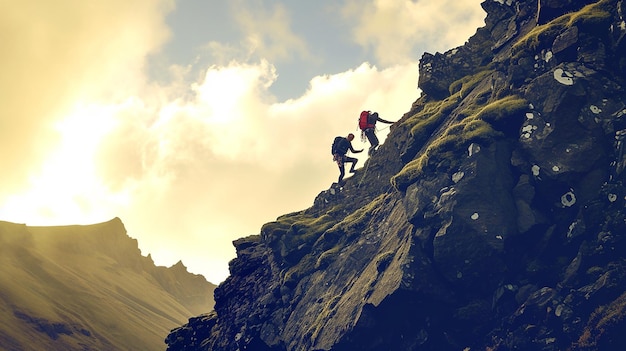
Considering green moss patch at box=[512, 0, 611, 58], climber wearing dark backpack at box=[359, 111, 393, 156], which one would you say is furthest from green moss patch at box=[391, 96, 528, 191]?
climber wearing dark backpack at box=[359, 111, 393, 156]

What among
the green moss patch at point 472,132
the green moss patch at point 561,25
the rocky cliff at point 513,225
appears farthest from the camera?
the green moss patch at point 472,132

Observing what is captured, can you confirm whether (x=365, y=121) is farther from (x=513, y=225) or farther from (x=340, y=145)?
(x=513, y=225)

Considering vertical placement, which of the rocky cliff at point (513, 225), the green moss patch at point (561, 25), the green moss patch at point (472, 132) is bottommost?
the rocky cliff at point (513, 225)

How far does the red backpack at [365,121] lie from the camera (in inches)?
2640

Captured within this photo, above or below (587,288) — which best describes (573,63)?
above

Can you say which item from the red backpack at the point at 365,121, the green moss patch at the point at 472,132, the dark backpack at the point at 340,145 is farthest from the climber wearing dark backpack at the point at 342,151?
the green moss patch at the point at 472,132

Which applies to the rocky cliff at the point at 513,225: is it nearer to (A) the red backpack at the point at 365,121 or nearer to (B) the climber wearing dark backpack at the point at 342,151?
(A) the red backpack at the point at 365,121

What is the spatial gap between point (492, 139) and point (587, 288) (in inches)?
533

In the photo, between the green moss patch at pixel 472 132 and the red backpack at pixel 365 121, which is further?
the red backpack at pixel 365 121

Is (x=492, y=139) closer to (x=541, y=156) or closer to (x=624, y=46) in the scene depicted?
(x=541, y=156)

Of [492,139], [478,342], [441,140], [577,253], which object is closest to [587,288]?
[577,253]

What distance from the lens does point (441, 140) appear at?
4809 centimetres

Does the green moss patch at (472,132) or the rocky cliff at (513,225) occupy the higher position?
the green moss patch at (472,132)

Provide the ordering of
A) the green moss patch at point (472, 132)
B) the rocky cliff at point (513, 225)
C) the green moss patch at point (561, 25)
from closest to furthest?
the rocky cliff at point (513, 225) < the green moss patch at point (561, 25) < the green moss patch at point (472, 132)
